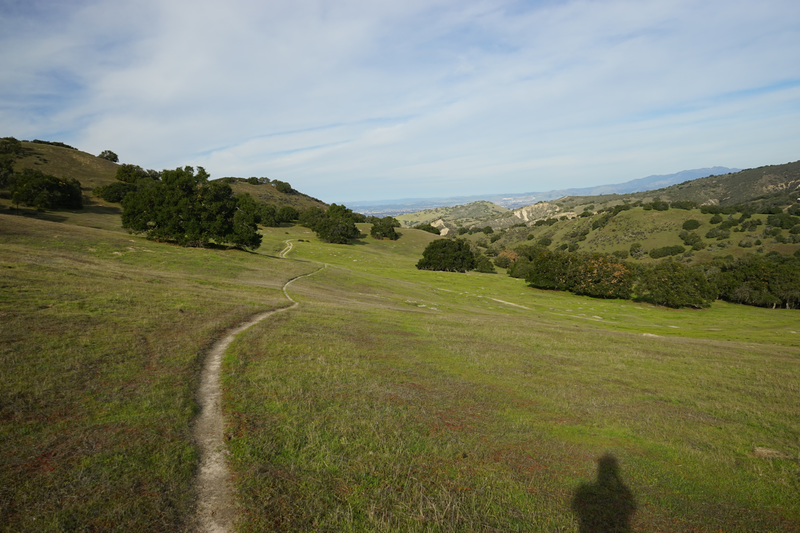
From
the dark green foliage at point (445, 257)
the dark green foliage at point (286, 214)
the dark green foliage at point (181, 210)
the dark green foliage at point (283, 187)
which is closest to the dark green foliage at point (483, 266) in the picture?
the dark green foliage at point (445, 257)

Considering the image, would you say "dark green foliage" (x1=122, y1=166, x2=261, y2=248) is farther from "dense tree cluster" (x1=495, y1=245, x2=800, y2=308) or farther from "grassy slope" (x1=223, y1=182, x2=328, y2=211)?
"grassy slope" (x1=223, y1=182, x2=328, y2=211)

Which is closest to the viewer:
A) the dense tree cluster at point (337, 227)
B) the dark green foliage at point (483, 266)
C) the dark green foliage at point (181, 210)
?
the dark green foliage at point (181, 210)

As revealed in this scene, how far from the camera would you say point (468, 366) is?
1850 cm

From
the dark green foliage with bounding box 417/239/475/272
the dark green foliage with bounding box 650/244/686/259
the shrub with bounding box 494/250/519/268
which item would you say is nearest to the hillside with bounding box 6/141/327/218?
the dark green foliage with bounding box 417/239/475/272

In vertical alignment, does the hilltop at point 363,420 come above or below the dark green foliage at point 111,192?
below

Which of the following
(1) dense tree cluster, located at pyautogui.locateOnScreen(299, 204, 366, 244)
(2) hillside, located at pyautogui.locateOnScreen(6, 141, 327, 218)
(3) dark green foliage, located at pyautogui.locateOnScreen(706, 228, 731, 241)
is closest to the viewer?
(2) hillside, located at pyautogui.locateOnScreen(6, 141, 327, 218)

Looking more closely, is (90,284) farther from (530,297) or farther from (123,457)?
(530,297)

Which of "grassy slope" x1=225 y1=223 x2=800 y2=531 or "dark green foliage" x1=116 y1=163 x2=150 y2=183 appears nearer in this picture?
"grassy slope" x1=225 y1=223 x2=800 y2=531

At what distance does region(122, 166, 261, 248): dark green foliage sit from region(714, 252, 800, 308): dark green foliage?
101593 millimetres

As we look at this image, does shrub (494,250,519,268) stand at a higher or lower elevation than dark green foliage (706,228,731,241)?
lower

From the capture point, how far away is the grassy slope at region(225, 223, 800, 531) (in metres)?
7.71

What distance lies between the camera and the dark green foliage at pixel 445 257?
10188 cm

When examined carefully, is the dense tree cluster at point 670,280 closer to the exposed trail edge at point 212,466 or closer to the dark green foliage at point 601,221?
the exposed trail edge at point 212,466

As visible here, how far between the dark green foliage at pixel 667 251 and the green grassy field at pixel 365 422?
121 meters
